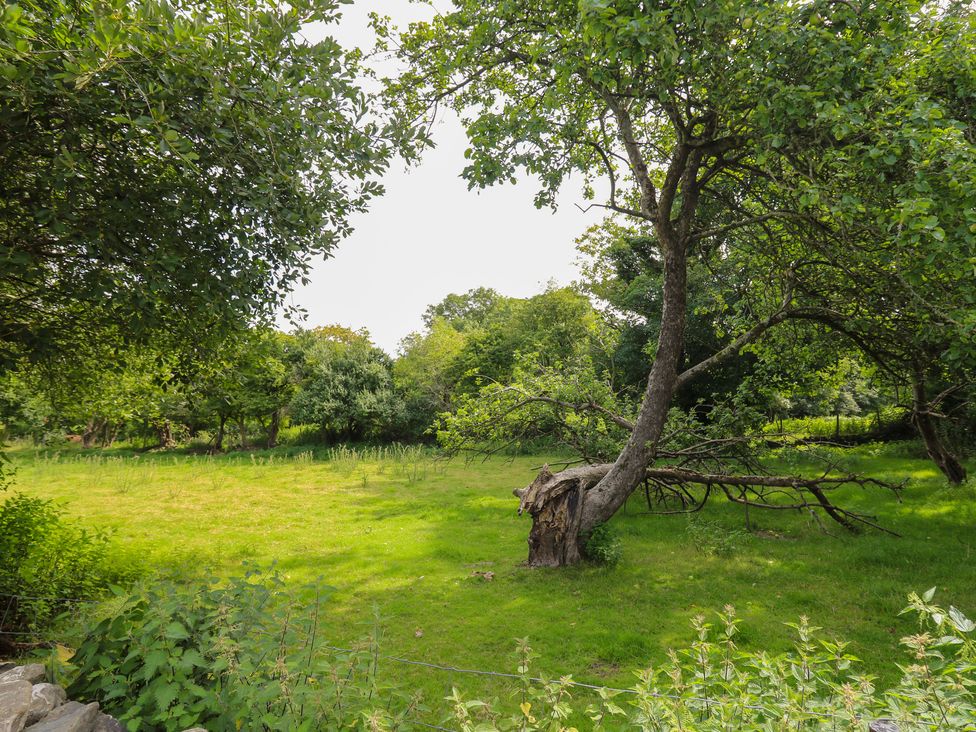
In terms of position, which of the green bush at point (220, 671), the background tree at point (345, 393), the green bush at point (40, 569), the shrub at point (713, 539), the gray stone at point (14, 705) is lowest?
the shrub at point (713, 539)

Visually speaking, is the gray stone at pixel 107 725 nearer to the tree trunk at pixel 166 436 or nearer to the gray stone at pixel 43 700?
the gray stone at pixel 43 700

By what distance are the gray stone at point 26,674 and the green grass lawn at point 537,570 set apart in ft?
9.20

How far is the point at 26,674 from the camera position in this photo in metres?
3.69

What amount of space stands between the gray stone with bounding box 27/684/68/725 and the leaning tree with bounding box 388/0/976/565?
6.73 meters

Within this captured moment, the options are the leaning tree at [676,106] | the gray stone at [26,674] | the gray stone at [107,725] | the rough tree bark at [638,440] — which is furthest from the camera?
the rough tree bark at [638,440]

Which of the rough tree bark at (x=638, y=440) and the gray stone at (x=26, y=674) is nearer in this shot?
the gray stone at (x=26, y=674)

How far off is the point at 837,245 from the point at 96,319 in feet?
32.9

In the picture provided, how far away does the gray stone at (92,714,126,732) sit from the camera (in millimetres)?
3127

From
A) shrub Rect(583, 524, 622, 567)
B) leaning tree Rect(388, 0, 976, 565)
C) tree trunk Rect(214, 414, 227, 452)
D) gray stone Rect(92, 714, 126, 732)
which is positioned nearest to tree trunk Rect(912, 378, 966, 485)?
leaning tree Rect(388, 0, 976, 565)

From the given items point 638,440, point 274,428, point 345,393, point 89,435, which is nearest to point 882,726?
point 638,440

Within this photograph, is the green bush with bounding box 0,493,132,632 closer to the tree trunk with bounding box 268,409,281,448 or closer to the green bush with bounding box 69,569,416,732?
the green bush with bounding box 69,569,416,732

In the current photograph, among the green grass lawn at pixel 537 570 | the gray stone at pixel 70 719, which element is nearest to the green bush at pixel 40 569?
the green grass lawn at pixel 537 570

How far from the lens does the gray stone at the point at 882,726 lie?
2.36 metres

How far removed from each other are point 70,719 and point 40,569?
5006mm
